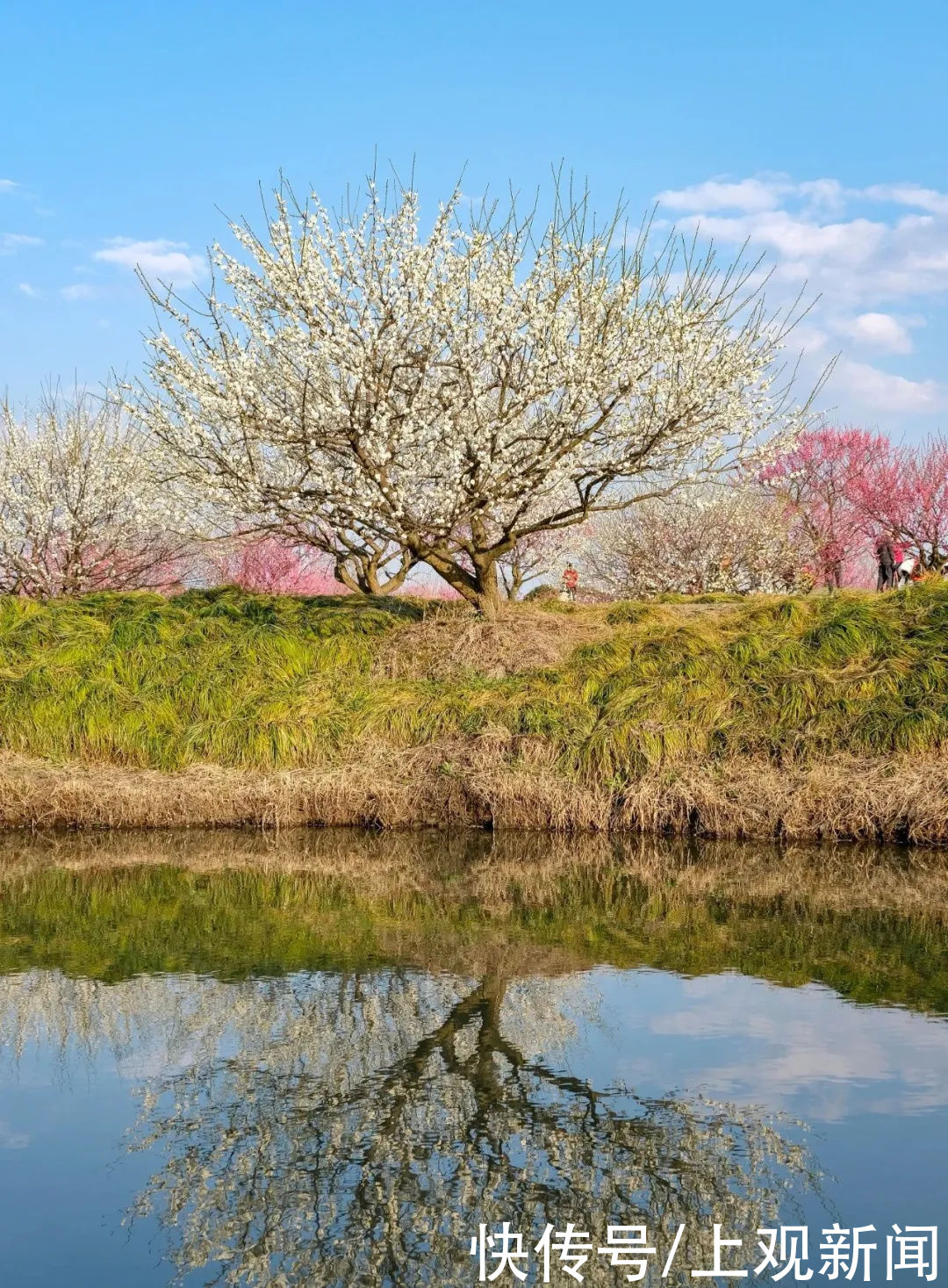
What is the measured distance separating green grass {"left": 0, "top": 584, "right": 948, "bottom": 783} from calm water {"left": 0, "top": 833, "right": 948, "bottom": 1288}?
339 cm

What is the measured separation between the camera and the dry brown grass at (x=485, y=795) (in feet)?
43.0

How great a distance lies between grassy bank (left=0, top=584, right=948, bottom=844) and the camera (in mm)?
13602

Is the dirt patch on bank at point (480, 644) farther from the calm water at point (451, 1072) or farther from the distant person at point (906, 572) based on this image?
the distant person at point (906, 572)

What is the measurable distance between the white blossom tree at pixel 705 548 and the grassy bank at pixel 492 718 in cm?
1334

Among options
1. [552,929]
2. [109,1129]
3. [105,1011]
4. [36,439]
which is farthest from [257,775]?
[36,439]

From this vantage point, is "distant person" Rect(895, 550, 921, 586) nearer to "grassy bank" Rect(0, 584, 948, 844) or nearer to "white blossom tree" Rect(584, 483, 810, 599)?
"white blossom tree" Rect(584, 483, 810, 599)

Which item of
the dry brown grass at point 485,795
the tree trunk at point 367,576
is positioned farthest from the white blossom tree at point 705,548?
the dry brown grass at point 485,795

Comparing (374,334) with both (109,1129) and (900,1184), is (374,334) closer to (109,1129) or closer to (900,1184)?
(109,1129)

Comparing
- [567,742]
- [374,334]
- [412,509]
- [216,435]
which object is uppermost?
[374,334]

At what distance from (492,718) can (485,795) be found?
1393mm

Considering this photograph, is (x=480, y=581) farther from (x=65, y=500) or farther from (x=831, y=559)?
(x=831, y=559)

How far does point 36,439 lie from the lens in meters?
25.9

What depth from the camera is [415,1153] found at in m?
5.33

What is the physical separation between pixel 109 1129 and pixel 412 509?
36.5ft
